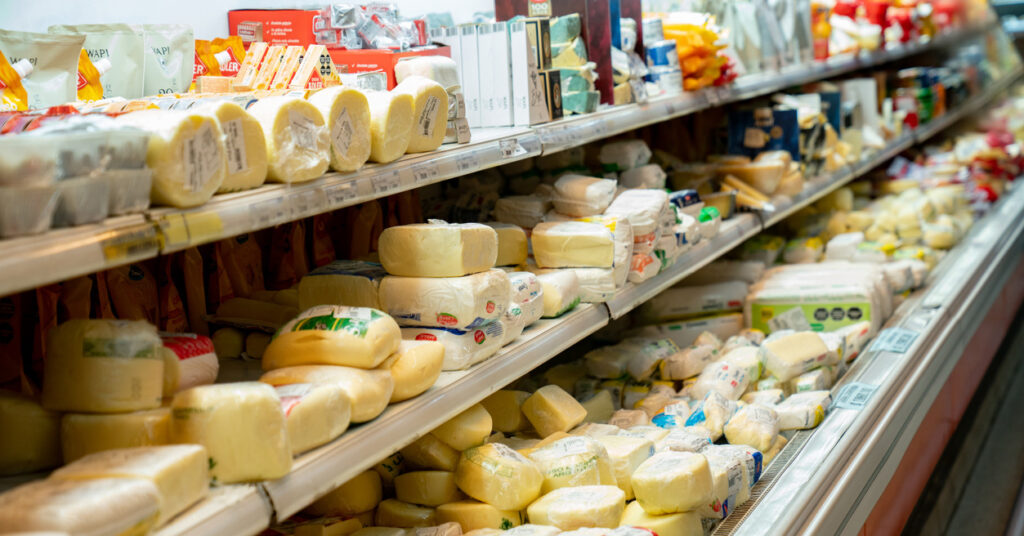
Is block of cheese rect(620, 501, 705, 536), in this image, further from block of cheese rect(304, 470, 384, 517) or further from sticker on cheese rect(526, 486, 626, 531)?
block of cheese rect(304, 470, 384, 517)

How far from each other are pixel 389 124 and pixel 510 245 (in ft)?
2.26

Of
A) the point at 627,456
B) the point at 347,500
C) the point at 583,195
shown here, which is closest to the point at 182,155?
the point at 347,500

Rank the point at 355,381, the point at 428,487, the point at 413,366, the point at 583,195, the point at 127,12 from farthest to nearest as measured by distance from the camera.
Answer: the point at 583,195 → the point at 127,12 → the point at 428,487 → the point at 413,366 → the point at 355,381

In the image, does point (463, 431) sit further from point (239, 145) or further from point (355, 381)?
point (239, 145)

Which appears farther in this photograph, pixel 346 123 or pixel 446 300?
pixel 446 300

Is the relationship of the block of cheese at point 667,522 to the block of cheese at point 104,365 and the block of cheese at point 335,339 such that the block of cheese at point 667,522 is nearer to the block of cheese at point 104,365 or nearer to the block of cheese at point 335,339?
the block of cheese at point 335,339

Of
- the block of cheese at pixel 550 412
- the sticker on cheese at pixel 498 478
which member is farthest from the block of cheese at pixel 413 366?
the block of cheese at pixel 550 412

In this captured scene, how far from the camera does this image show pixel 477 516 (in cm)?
191

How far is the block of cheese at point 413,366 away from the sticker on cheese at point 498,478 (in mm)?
265

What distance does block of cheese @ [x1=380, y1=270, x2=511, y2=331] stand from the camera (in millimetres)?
1854

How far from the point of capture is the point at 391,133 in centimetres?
178

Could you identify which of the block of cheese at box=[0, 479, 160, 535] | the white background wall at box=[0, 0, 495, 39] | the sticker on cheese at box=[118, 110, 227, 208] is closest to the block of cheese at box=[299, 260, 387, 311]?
the sticker on cheese at box=[118, 110, 227, 208]

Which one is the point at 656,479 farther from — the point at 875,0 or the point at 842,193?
the point at 875,0

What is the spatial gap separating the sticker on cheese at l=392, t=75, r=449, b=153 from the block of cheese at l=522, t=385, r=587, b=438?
2.40 ft
